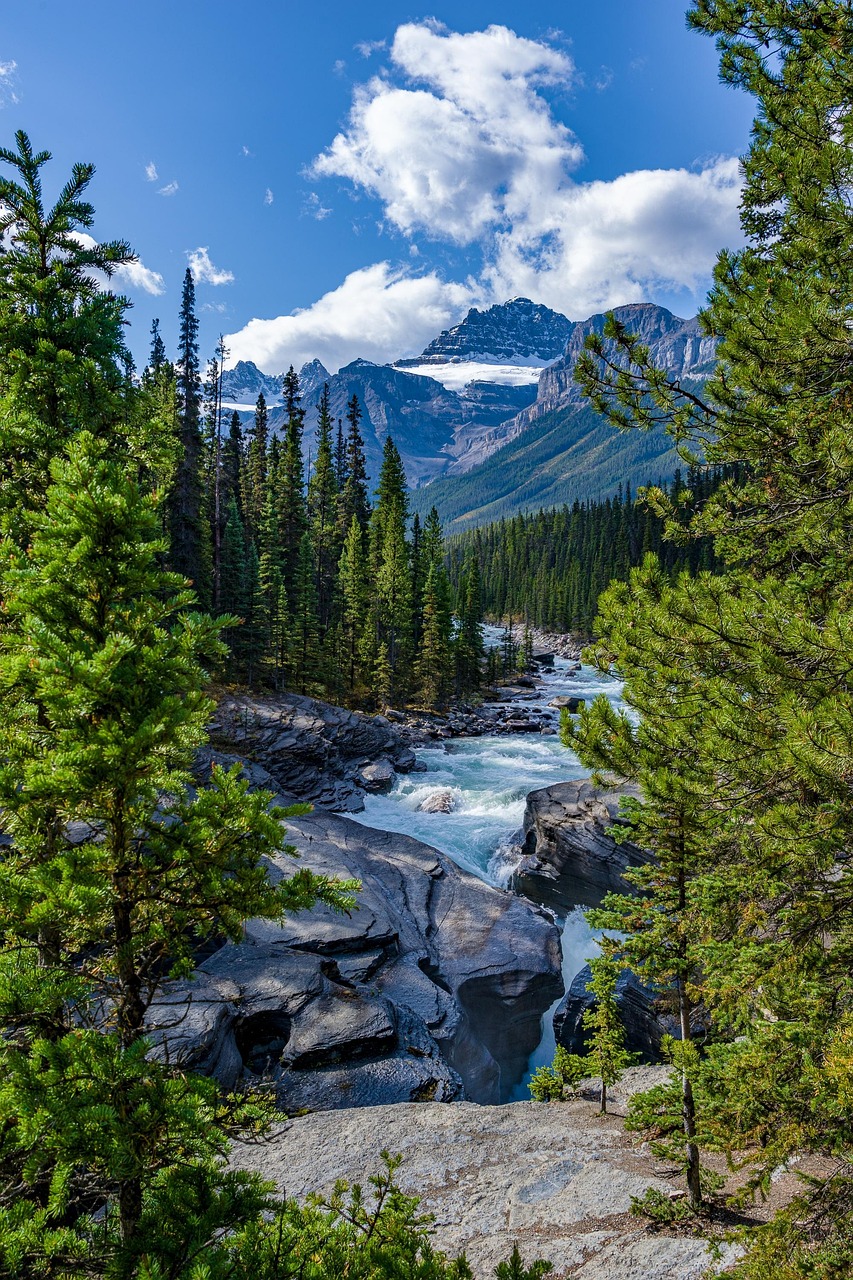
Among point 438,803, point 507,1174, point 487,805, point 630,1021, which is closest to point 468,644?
point 487,805

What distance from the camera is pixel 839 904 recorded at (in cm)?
459

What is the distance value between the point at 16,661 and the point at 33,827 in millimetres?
1083

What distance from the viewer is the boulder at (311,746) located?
28188 millimetres

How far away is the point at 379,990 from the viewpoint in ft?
43.3

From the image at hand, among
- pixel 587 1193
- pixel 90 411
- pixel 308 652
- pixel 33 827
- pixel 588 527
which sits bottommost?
pixel 587 1193

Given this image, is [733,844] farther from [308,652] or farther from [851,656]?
[308,652]

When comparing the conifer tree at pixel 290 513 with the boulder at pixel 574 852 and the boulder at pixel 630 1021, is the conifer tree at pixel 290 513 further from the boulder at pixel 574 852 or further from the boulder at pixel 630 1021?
the boulder at pixel 630 1021

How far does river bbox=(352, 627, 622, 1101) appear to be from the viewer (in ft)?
58.5

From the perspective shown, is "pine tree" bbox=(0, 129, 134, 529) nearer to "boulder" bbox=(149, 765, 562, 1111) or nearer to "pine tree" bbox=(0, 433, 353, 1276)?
"pine tree" bbox=(0, 433, 353, 1276)

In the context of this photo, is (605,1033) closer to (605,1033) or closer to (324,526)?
(605,1033)

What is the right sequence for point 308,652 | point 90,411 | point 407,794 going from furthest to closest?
point 308,652, point 407,794, point 90,411

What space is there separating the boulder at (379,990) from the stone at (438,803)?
6.39 metres

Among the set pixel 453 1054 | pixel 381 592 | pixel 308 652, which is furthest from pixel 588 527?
pixel 453 1054

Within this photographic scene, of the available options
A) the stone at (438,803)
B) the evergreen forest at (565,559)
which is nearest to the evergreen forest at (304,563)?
the stone at (438,803)
